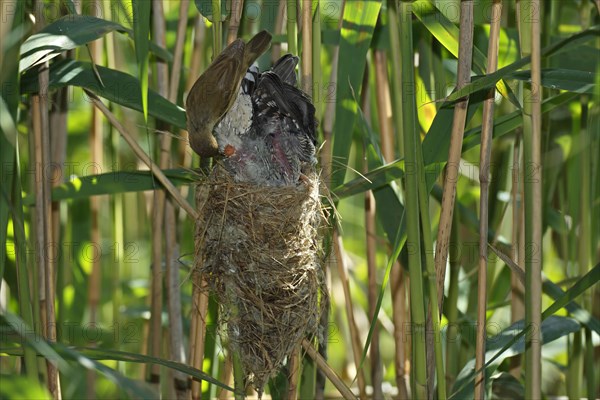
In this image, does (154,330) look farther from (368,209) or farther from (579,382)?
(579,382)

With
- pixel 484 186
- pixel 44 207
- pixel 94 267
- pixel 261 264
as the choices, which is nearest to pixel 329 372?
pixel 261 264

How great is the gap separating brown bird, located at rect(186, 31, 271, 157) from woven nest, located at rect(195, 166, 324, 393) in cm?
12

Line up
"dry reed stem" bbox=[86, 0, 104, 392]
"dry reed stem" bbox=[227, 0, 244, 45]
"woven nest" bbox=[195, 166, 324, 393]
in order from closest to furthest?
"dry reed stem" bbox=[227, 0, 244, 45] → "woven nest" bbox=[195, 166, 324, 393] → "dry reed stem" bbox=[86, 0, 104, 392]

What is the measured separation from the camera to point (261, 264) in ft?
5.63

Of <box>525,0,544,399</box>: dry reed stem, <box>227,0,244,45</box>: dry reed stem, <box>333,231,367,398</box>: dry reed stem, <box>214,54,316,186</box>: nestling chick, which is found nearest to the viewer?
<box>525,0,544,399</box>: dry reed stem

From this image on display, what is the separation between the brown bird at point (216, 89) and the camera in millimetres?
1515

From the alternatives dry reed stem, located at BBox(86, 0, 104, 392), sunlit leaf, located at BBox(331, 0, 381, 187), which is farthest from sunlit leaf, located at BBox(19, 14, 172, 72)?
dry reed stem, located at BBox(86, 0, 104, 392)

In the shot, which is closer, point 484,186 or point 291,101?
point 484,186

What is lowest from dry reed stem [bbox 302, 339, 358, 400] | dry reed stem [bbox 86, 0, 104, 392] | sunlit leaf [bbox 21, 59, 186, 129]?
dry reed stem [bbox 302, 339, 358, 400]

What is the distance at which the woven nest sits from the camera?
5.59 feet

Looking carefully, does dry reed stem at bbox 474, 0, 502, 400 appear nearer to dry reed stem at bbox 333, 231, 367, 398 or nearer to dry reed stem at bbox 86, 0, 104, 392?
dry reed stem at bbox 333, 231, 367, 398

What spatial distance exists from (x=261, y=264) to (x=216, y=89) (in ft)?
1.34

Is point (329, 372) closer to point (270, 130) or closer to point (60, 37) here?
point (270, 130)

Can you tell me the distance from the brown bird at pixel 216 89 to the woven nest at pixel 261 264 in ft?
0.38
